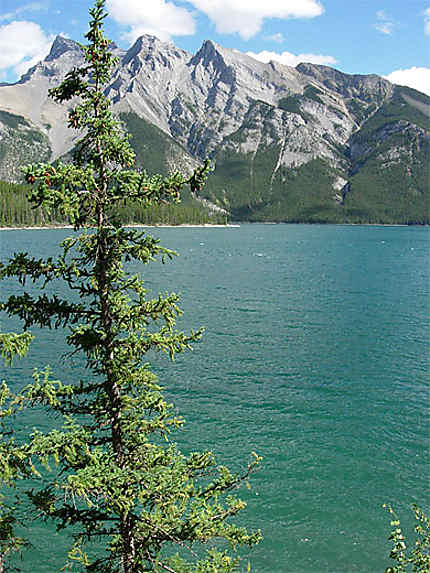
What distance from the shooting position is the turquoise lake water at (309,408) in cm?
2588

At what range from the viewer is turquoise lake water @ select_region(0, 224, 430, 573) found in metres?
25.9

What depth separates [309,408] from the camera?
4016 centimetres

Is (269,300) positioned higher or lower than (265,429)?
higher

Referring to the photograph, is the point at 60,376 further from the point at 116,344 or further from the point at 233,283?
the point at 233,283

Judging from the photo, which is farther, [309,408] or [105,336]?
[309,408]

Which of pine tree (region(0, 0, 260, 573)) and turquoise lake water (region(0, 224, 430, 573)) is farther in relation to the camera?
turquoise lake water (region(0, 224, 430, 573))

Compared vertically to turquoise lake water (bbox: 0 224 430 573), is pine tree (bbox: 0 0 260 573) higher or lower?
higher

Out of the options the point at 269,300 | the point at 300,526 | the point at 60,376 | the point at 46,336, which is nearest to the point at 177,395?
the point at 60,376

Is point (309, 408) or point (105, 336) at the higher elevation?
point (105, 336)

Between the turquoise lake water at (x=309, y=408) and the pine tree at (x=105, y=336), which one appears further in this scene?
the turquoise lake water at (x=309, y=408)

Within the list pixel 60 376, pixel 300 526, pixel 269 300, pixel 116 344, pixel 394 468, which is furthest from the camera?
pixel 269 300

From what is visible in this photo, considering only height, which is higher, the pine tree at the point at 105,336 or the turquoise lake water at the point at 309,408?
the pine tree at the point at 105,336

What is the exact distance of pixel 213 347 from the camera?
5572cm

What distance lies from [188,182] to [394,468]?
2928cm
